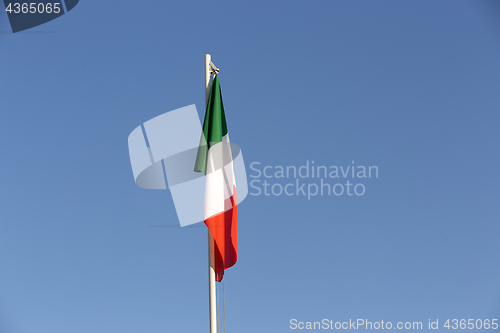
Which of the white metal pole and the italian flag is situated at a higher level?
the italian flag

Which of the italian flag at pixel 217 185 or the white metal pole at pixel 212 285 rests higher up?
the italian flag at pixel 217 185

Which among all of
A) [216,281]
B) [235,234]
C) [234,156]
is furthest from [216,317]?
[234,156]

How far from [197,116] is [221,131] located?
1516 mm

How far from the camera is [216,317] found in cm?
1092

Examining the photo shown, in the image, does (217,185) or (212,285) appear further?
(217,185)

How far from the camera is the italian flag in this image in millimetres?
11234

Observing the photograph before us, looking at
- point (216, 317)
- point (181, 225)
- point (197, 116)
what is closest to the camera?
point (216, 317)

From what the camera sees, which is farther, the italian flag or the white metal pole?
the italian flag

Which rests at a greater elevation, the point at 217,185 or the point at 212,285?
the point at 217,185

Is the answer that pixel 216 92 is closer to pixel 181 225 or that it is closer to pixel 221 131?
pixel 221 131

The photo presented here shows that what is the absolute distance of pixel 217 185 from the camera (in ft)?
37.2

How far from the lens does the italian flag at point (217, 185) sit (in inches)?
442

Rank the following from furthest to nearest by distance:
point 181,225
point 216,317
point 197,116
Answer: point 197,116, point 181,225, point 216,317

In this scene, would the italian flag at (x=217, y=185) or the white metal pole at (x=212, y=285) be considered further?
the italian flag at (x=217, y=185)
